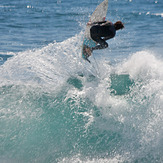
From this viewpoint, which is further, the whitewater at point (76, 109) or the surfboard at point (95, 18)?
the surfboard at point (95, 18)

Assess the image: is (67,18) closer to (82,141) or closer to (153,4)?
(153,4)

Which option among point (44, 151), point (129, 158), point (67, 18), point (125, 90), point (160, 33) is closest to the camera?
point (129, 158)

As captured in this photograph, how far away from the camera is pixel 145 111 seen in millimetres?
6543

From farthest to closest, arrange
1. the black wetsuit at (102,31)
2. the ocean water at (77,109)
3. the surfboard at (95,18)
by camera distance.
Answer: the surfboard at (95,18) → the black wetsuit at (102,31) → the ocean water at (77,109)

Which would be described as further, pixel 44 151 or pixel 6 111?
pixel 6 111

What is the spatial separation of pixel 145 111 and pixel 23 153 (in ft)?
9.38

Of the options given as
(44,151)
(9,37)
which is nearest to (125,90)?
(44,151)

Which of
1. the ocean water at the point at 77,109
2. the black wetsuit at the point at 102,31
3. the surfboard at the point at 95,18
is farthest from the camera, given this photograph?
the surfboard at the point at 95,18

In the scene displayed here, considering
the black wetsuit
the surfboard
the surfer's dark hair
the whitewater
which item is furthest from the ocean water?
the surfer's dark hair

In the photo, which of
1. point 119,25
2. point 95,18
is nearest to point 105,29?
point 119,25

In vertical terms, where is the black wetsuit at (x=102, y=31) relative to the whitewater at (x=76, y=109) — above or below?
above

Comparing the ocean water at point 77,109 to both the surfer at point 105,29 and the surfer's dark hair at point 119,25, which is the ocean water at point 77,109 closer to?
the surfer at point 105,29

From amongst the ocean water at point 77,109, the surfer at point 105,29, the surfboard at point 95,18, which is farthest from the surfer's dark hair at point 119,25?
the ocean water at point 77,109

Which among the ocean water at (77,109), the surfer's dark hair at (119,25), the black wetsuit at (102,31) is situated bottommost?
the ocean water at (77,109)
